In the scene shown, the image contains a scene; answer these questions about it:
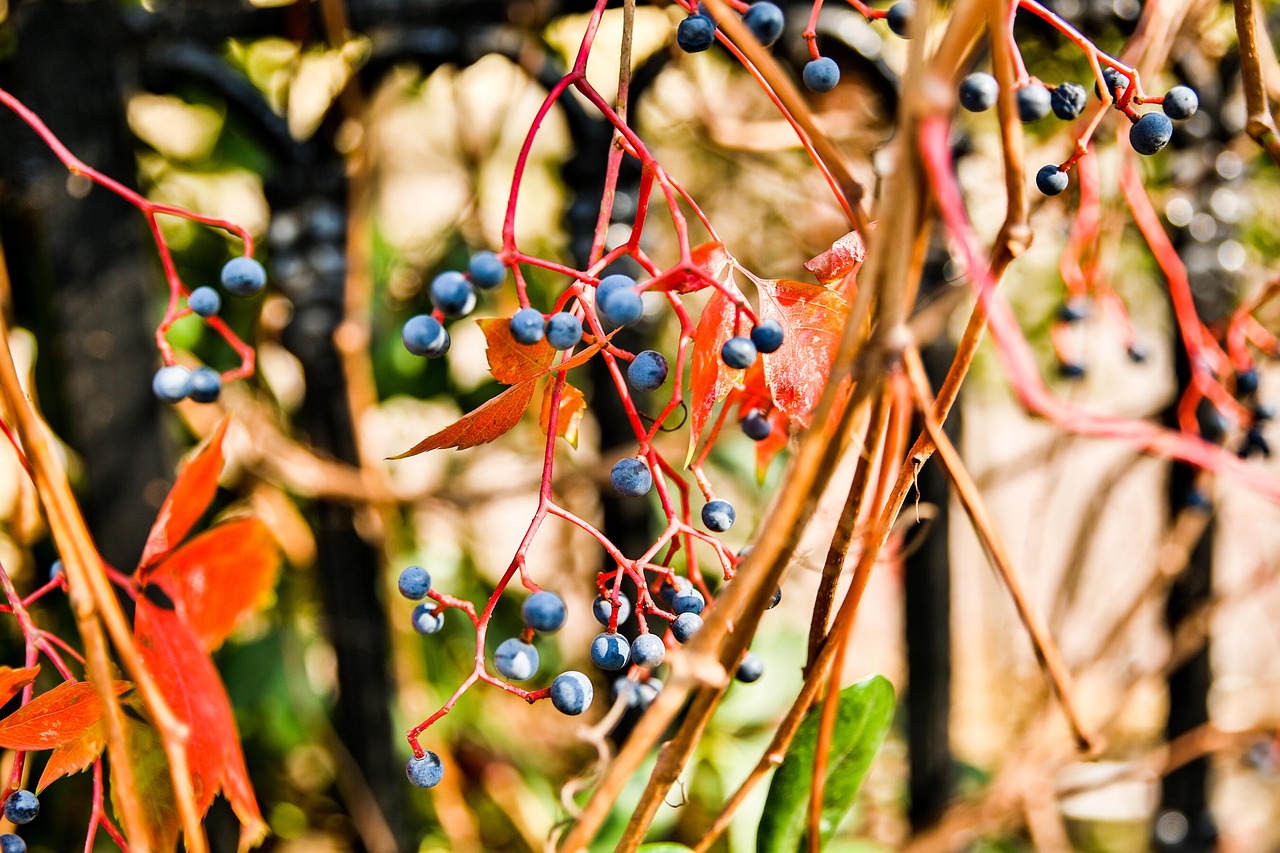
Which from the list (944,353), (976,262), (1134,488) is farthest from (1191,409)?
(1134,488)

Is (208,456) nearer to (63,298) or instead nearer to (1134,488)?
(63,298)

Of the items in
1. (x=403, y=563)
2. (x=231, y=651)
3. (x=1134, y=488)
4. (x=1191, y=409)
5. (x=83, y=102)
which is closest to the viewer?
(x=83, y=102)

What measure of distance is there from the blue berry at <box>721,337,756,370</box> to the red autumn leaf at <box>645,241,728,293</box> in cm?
3

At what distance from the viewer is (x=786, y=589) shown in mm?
1823

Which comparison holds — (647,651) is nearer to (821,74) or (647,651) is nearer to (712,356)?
(712,356)

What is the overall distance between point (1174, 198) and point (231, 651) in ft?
4.20

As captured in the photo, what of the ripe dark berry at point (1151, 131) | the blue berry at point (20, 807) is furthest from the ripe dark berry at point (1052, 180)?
the blue berry at point (20, 807)

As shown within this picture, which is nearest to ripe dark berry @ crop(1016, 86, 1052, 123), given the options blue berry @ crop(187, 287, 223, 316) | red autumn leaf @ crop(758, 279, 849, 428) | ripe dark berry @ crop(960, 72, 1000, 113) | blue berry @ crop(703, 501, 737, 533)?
ripe dark berry @ crop(960, 72, 1000, 113)

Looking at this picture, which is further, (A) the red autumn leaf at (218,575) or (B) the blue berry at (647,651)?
(A) the red autumn leaf at (218,575)

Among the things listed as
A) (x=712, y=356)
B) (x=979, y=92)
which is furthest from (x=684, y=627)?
(x=979, y=92)

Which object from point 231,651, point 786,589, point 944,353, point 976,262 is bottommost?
point 786,589

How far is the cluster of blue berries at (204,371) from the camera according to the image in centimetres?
55

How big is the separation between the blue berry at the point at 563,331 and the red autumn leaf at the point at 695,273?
0.11 ft

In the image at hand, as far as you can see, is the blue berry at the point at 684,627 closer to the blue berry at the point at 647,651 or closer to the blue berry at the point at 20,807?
the blue berry at the point at 647,651
